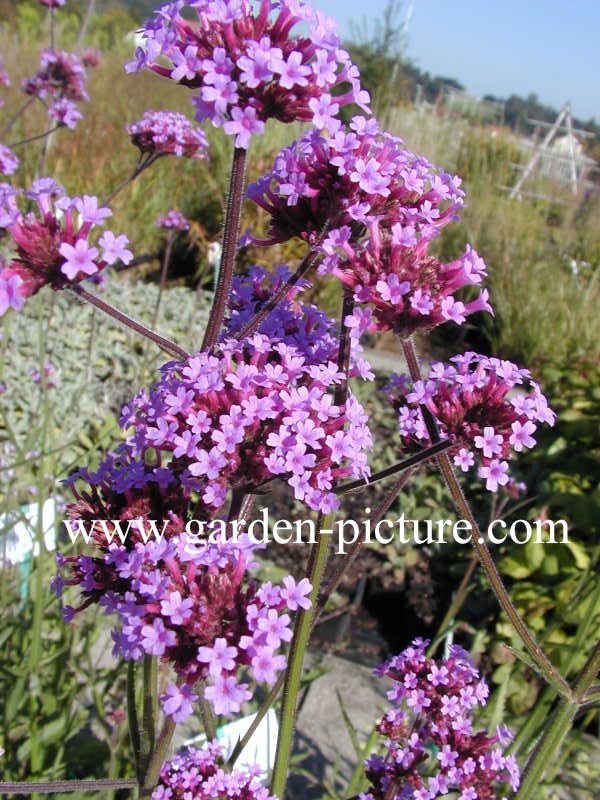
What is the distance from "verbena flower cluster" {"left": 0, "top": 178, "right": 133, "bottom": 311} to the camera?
94 centimetres

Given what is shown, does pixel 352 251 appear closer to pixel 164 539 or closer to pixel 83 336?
pixel 164 539

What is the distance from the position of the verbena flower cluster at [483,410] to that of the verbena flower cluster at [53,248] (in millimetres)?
514

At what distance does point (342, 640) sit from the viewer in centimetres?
319

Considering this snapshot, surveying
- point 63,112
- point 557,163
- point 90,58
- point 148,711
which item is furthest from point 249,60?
point 557,163

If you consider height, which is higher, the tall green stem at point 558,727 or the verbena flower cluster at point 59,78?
the verbena flower cluster at point 59,78

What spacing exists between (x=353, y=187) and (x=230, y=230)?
0.65 feet

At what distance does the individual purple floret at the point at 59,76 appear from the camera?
3373 mm

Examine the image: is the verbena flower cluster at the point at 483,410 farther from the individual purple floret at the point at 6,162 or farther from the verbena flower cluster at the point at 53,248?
the individual purple floret at the point at 6,162

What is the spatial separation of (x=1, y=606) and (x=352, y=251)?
1.68 metres

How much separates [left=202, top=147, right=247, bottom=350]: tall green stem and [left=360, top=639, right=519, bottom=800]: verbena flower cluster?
0.79m

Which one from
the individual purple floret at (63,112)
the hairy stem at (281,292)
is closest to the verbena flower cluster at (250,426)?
the hairy stem at (281,292)

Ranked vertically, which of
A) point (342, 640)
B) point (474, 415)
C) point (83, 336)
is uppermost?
point (474, 415)

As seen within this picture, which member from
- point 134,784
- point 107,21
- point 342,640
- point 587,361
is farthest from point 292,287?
point 107,21

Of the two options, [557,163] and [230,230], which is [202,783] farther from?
[557,163]
